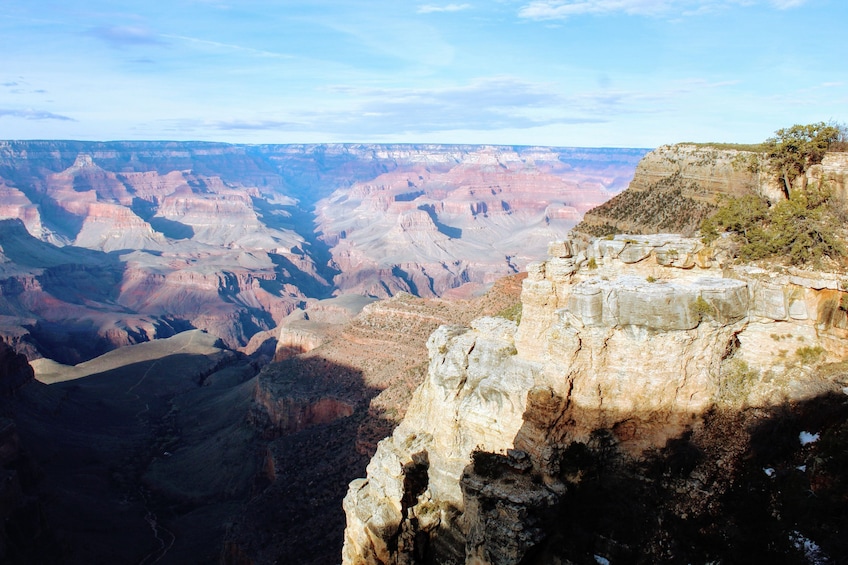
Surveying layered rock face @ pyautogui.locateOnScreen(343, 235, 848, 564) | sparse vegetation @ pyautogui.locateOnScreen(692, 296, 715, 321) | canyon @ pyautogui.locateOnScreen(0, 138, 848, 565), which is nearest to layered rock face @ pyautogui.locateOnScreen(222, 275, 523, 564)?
canyon @ pyautogui.locateOnScreen(0, 138, 848, 565)

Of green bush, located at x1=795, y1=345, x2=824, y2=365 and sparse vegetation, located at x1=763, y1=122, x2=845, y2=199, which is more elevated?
sparse vegetation, located at x1=763, y1=122, x2=845, y2=199

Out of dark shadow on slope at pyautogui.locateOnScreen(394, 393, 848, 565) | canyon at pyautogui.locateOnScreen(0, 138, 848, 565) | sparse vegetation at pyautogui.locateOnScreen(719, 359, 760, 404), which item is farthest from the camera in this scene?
sparse vegetation at pyautogui.locateOnScreen(719, 359, 760, 404)

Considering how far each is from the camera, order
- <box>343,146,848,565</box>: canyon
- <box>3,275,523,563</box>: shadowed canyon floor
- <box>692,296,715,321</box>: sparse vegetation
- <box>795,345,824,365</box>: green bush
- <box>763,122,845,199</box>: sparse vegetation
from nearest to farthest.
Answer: <box>343,146,848,565</box>: canyon < <box>795,345,824,365</box>: green bush < <box>692,296,715,321</box>: sparse vegetation < <box>763,122,845,199</box>: sparse vegetation < <box>3,275,523,563</box>: shadowed canyon floor

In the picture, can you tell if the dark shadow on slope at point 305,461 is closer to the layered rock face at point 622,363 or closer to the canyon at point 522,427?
the canyon at point 522,427

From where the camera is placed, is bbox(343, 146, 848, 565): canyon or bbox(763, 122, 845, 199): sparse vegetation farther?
bbox(763, 122, 845, 199): sparse vegetation

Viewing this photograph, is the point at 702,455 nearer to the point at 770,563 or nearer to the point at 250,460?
the point at 770,563

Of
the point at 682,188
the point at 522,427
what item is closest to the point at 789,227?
the point at 522,427

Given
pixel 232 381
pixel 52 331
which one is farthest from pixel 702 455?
pixel 52 331

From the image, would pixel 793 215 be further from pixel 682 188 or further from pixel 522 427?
pixel 682 188

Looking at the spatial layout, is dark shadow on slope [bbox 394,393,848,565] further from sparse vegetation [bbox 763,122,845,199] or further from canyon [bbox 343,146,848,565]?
sparse vegetation [bbox 763,122,845,199]
